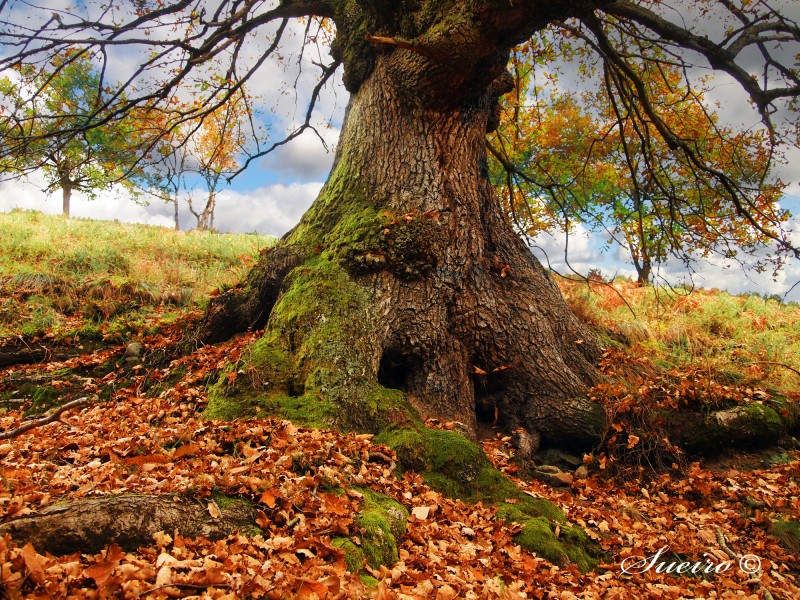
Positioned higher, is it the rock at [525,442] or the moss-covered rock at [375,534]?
the moss-covered rock at [375,534]

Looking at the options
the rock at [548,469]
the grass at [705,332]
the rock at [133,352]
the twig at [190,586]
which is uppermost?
the grass at [705,332]

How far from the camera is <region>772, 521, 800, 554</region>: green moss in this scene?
3711 millimetres

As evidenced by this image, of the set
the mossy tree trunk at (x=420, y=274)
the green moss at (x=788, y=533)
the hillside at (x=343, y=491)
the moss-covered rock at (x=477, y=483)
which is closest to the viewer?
the hillside at (x=343, y=491)

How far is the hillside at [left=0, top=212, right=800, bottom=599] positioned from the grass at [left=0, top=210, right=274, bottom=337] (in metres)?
0.13

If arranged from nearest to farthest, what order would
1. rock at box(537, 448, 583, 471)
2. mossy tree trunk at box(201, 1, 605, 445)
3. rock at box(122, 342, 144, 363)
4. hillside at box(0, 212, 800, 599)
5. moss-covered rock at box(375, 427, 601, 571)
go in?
hillside at box(0, 212, 800, 599)
moss-covered rock at box(375, 427, 601, 571)
mossy tree trunk at box(201, 1, 605, 445)
rock at box(537, 448, 583, 471)
rock at box(122, 342, 144, 363)

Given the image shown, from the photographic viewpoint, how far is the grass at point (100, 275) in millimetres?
7527

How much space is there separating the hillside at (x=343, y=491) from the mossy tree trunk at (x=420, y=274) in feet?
1.46

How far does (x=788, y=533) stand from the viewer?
3791mm

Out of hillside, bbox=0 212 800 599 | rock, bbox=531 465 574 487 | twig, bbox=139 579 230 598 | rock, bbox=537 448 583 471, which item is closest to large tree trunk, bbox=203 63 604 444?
rock, bbox=537 448 583 471

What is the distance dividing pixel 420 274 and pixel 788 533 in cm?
382

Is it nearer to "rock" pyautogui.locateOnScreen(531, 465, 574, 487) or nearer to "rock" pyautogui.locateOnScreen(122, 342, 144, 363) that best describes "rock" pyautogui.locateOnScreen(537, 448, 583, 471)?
"rock" pyautogui.locateOnScreen(531, 465, 574, 487)

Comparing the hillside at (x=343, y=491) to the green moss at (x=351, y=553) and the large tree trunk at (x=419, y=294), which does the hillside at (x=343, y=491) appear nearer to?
the green moss at (x=351, y=553)

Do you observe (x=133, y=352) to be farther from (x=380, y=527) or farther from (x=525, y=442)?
(x=525, y=442)

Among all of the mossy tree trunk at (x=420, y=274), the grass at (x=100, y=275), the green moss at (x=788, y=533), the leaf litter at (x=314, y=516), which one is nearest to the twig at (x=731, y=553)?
the leaf litter at (x=314, y=516)
